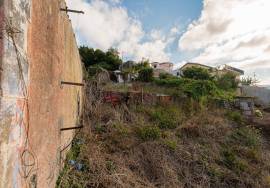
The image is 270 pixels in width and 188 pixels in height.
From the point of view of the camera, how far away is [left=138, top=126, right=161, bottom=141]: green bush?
19.3ft

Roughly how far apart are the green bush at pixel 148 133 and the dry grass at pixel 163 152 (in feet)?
0.11

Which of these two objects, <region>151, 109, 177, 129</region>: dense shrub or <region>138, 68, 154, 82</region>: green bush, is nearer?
<region>151, 109, 177, 129</region>: dense shrub

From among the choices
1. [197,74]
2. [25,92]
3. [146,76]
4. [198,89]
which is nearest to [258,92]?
[197,74]

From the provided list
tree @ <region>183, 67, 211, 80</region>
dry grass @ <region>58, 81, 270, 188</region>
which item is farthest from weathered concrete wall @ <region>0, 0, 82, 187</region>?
tree @ <region>183, 67, 211, 80</region>

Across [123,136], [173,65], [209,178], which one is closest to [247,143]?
[209,178]

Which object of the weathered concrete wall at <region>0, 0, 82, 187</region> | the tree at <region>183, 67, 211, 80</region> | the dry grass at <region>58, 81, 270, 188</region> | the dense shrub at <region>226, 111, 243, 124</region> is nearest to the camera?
the weathered concrete wall at <region>0, 0, 82, 187</region>

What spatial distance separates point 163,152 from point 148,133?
2.79 feet

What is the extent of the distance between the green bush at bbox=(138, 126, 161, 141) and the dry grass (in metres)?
0.03

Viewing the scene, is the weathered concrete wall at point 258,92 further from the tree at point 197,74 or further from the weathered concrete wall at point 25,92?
the weathered concrete wall at point 25,92

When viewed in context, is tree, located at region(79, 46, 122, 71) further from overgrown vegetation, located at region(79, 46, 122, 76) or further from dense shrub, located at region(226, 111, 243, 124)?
dense shrub, located at region(226, 111, 243, 124)

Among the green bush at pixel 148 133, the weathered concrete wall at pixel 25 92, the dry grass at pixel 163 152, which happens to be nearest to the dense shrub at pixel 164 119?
the dry grass at pixel 163 152

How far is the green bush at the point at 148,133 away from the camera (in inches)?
231

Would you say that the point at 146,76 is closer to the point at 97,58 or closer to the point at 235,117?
the point at 97,58

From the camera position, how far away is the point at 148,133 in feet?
19.6
